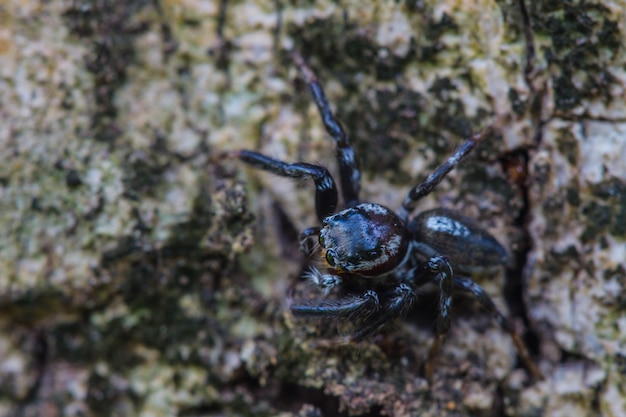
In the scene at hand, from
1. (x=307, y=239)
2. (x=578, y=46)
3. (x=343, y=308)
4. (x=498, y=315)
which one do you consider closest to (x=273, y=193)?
(x=307, y=239)

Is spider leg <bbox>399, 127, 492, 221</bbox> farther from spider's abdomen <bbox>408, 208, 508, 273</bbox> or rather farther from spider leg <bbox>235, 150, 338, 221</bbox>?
spider leg <bbox>235, 150, 338, 221</bbox>

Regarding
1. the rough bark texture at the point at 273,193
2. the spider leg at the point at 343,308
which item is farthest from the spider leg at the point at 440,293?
the spider leg at the point at 343,308

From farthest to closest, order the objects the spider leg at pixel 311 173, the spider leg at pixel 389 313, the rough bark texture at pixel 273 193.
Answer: the spider leg at pixel 311 173 < the rough bark texture at pixel 273 193 < the spider leg at pixel 389 313

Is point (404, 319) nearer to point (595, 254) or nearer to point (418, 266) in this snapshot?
point (418, 266)

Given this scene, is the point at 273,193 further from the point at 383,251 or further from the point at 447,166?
the point at 447,166

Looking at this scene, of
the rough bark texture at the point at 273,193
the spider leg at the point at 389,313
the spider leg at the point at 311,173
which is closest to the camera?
the spider leg at the point at 389,313

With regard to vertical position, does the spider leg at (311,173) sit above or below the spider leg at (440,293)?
above

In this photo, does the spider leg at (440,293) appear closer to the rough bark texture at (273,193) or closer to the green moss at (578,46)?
the rough bark texture at (273,193)

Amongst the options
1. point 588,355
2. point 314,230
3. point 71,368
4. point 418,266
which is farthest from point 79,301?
point 588,355
